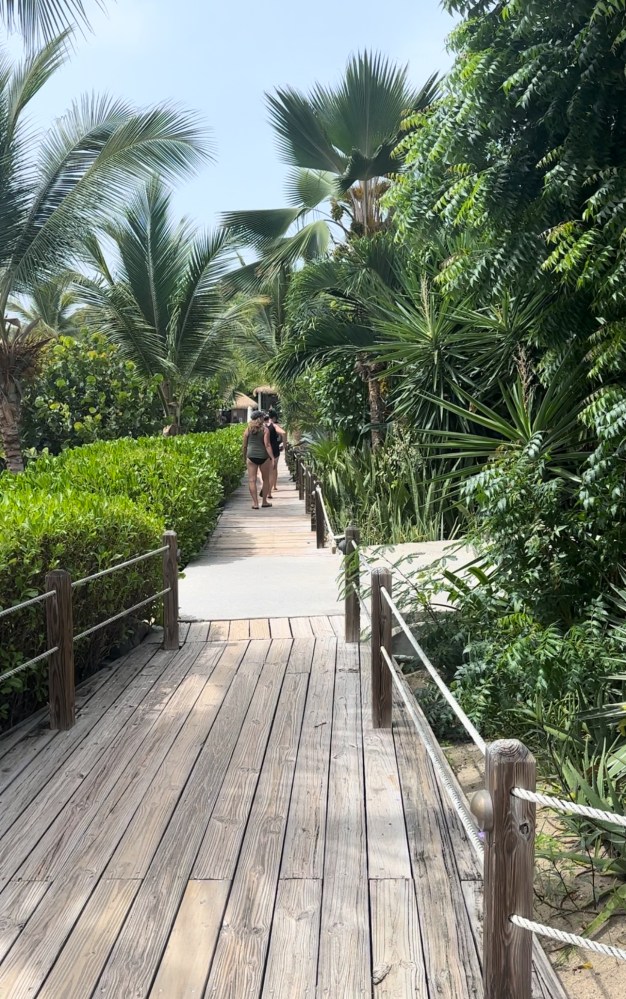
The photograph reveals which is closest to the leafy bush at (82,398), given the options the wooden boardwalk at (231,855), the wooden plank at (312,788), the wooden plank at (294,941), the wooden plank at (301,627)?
the wooden plank at (301,627)

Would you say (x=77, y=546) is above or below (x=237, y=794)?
above

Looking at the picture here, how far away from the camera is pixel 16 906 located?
2.96 m

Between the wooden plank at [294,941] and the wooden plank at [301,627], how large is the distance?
3.54 meters

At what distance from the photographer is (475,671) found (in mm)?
4660

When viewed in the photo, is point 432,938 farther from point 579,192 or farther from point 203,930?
point 579,192

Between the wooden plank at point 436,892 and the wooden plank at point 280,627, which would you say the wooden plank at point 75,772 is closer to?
the wooden plank at point 280,627

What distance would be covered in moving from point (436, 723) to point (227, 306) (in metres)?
14.6

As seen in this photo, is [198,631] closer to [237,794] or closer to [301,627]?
[301,627]

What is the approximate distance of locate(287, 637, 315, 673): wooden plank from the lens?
577 centimetres

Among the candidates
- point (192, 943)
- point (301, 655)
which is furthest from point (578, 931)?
point (301, 655)

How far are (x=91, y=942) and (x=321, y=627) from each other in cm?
419

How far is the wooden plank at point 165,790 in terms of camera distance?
3262 millimetres

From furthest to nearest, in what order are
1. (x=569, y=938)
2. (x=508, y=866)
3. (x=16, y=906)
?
1. (x=16, y=906)
2. (x=508, y=866)
3. (x=569, y=938)

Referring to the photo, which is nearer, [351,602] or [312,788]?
[312,788]
